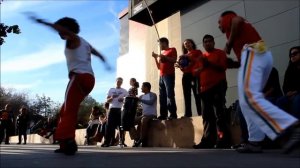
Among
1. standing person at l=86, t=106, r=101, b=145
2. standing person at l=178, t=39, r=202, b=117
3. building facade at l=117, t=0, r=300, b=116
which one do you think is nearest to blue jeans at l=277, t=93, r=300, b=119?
→ standing person at l=178, t=39, r=202, b=117

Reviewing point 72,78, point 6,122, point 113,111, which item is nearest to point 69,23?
point 72,78

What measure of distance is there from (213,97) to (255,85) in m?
2.40

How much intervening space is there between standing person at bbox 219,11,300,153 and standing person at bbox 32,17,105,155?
6.29 ft

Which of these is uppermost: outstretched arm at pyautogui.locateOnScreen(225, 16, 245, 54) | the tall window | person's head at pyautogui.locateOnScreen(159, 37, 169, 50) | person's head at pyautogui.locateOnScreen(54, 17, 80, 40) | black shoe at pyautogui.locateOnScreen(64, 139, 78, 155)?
the tall window

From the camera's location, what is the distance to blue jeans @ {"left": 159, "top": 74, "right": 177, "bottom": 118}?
7.71 metres

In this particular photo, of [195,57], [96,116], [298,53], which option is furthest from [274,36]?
[96,116]

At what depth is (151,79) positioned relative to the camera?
14109 mm

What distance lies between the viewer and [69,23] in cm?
530

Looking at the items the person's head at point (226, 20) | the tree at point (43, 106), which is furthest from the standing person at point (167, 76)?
the tree at point (43, 106)

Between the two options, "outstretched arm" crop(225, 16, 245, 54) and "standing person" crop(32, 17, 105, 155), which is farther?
"standing person" crop(32, 17, 105, 155)

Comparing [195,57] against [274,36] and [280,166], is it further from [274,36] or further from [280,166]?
[280,166]

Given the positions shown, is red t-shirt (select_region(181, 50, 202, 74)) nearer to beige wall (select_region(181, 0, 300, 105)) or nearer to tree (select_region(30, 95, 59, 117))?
beige wall (select_region(181, 0, 300, 105))

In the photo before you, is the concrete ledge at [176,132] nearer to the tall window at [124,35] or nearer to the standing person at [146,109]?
the standing person at [146,109]

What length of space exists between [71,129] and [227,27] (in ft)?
7.82
